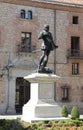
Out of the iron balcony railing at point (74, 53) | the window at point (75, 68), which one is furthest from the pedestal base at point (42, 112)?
the window at point (75, 68)

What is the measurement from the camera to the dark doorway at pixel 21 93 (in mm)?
34531

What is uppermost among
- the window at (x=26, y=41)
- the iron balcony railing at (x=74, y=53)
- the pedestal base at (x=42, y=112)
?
the window at (x=26, y=41)

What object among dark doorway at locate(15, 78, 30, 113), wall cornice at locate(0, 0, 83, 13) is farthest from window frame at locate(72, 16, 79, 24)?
dark doorway at locate(15, 78, 30, 113)

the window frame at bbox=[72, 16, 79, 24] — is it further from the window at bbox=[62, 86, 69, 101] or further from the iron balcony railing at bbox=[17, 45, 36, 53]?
the window at bbox=[62, 86, 69, 101]

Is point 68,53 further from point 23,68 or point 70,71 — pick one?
point 23,68

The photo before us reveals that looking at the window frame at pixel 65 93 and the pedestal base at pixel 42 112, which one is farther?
the window frame at pixel 65 93

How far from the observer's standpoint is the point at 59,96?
1404 inches

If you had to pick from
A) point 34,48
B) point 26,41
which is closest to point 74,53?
point 34,48

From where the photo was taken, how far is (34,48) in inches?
1372

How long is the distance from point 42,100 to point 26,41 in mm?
17228

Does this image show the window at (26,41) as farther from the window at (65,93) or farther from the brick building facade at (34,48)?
the window at (65,93)

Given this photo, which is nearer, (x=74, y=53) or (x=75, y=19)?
(x=74, y=53)

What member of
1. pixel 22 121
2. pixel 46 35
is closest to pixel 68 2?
pixel 46 35

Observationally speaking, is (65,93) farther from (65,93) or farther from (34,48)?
(34,48)
